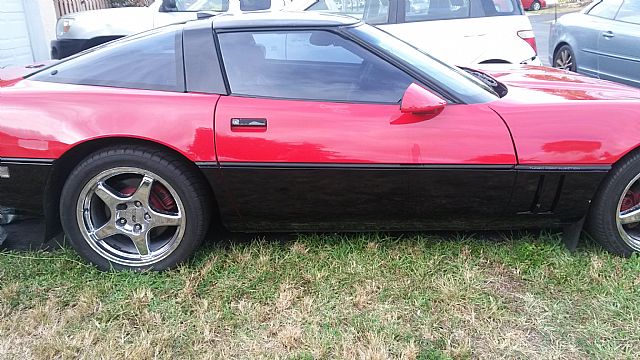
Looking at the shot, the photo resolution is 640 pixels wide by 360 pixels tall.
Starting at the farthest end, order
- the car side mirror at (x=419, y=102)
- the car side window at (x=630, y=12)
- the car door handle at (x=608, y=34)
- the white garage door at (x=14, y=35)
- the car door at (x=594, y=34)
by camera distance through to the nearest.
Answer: the white garage door at (x=14, y=35) < the car door at (x=594, y=34) < the car door handle at (x=608, y=34) < the car side window at (x=630, y=12) < the car side mirror at (x=419, y=102)

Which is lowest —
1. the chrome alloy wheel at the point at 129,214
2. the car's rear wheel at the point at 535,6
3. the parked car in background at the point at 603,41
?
the car's rear wheel at the point at 535,6

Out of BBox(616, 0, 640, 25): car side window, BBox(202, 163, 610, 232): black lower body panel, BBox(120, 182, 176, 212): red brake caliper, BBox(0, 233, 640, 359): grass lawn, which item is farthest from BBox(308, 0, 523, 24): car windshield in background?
BBox(120, 182, 176, 212): red brake caliper

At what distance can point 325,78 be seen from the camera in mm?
2777

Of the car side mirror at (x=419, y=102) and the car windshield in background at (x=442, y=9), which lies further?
the car windshield in background at (x=442, y=9)

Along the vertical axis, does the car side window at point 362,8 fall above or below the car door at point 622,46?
above

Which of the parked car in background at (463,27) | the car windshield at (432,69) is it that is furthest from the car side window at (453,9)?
the car windshield at (432,69)

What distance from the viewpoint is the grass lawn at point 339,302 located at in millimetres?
2262

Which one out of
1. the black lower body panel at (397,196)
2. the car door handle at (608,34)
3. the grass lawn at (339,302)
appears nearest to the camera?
the grass lawn at (339,302)

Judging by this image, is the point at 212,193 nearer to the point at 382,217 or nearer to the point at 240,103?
the point at 240,103

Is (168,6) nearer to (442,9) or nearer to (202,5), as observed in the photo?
(202,5)

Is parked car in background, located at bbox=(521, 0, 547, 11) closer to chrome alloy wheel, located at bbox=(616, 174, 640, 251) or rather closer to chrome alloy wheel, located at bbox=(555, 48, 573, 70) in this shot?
chrome alloy wheel, located at bbox=(555, 48, 573, 70)

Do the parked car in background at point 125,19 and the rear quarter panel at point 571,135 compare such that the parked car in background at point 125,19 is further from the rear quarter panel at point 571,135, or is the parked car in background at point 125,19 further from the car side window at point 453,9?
the rear quarter panel at point 571,135

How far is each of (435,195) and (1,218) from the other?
261cm

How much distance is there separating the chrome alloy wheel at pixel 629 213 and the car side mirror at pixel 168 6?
5.38 meters
